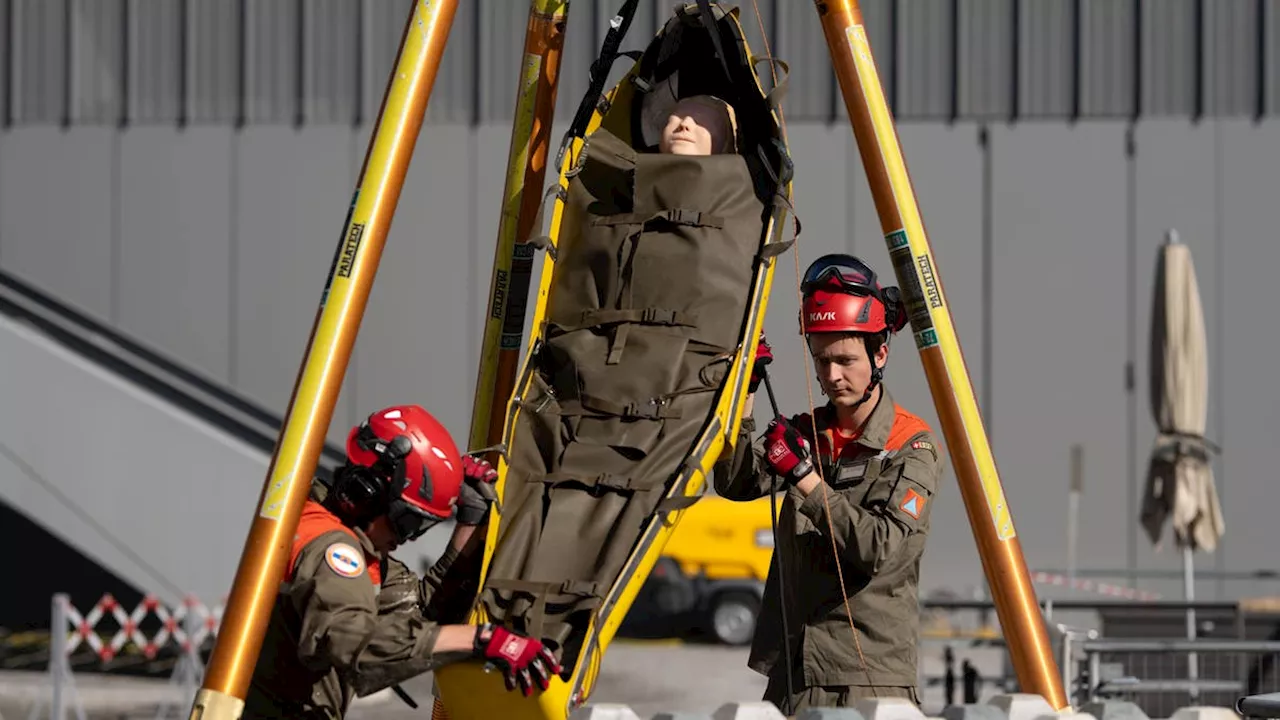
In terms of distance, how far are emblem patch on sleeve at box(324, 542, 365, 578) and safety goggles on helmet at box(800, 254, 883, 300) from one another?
199 cm

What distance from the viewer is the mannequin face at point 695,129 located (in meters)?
6.91

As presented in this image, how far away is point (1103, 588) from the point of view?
22.1m

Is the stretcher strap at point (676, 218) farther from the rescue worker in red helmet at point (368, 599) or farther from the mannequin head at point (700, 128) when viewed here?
the rescue worker in red helmet at point (368, 599)

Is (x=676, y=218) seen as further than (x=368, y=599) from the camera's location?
Yes

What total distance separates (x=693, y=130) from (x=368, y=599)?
267cm

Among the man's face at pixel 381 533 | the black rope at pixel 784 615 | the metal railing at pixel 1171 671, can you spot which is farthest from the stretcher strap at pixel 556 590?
the metal railing at pixel 1171 671

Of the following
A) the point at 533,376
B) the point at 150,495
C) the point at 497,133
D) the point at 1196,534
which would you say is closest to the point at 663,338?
the point at 533,376

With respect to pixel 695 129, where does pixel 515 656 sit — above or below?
below

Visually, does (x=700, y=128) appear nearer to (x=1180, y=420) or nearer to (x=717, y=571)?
(x=1180, y=420)

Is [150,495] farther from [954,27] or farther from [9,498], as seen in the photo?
[954,27]

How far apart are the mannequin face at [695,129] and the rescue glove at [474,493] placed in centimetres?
171

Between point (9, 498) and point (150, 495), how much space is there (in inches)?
61.0

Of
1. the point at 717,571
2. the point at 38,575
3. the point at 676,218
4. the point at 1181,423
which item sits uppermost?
the point at 676,218

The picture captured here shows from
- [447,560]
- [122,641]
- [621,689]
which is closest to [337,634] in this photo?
[447,560]
